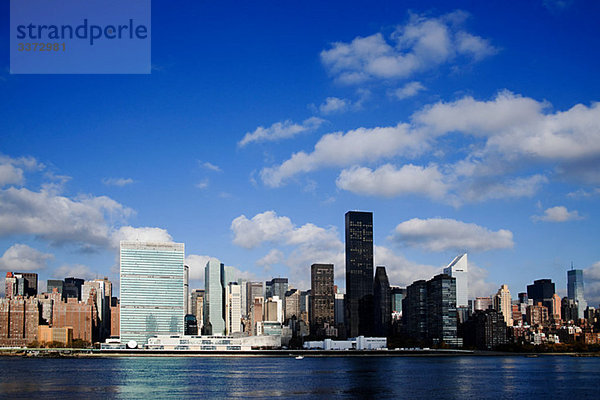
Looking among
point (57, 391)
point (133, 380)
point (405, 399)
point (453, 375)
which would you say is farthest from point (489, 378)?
point (57, 391)

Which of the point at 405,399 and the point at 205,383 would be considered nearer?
the point at 405,399

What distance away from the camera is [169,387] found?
114m

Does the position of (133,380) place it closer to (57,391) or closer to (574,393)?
(57,391)

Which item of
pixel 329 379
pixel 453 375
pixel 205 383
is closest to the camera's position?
pixel 205 383

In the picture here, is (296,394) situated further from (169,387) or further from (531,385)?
(531,385)

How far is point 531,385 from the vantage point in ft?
401

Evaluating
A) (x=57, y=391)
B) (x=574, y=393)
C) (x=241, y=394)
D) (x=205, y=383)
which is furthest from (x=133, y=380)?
(x=574, y=393)

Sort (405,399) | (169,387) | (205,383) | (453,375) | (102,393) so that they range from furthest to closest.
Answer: (453,375) < (205,383) < (169,387) < (102,393) < (405,399)

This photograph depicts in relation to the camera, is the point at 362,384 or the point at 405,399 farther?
the point at 362,384

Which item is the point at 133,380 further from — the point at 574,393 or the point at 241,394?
the point at 574,393

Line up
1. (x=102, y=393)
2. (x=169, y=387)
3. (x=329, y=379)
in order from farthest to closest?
1. (x=329, y=379)
2. (x=169, y=387)
3. (x=102, y=393)

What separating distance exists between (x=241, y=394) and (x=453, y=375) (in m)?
62.0

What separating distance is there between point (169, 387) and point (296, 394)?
24498 mm

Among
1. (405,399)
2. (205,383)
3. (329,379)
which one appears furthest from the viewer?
(329,379)
